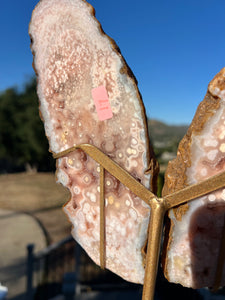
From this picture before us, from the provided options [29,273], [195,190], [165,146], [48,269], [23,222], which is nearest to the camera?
Answer: [195,190]

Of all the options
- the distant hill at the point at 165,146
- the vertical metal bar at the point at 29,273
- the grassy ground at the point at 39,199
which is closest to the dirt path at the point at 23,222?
the grassy ground at the point at 39,199

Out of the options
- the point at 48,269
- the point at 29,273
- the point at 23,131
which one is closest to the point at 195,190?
the point at 29,273

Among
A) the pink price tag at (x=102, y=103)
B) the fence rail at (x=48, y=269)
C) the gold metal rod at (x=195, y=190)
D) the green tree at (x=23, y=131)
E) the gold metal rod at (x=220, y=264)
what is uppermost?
the green tree at (x=23, y=131)

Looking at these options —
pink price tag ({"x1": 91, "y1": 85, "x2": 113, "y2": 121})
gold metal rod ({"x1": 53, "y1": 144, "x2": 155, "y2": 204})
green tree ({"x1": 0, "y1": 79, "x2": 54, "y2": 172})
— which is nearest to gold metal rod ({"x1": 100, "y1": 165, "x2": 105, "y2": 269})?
gold metal rod ({"x1": 53, "y1": 144, "x2": 155, "y2": 204})

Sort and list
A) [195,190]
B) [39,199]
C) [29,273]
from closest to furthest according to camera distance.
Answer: [195,190], [29,273], [39,199]

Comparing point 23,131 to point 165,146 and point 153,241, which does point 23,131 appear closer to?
point 165,146

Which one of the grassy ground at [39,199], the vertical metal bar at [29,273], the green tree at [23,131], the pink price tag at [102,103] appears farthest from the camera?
the green tree at [23,131]

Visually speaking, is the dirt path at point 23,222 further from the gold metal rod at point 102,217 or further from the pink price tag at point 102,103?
the pink price tag at point 102,103

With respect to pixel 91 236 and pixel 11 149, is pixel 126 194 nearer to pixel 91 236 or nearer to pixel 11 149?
pixel 91 236
